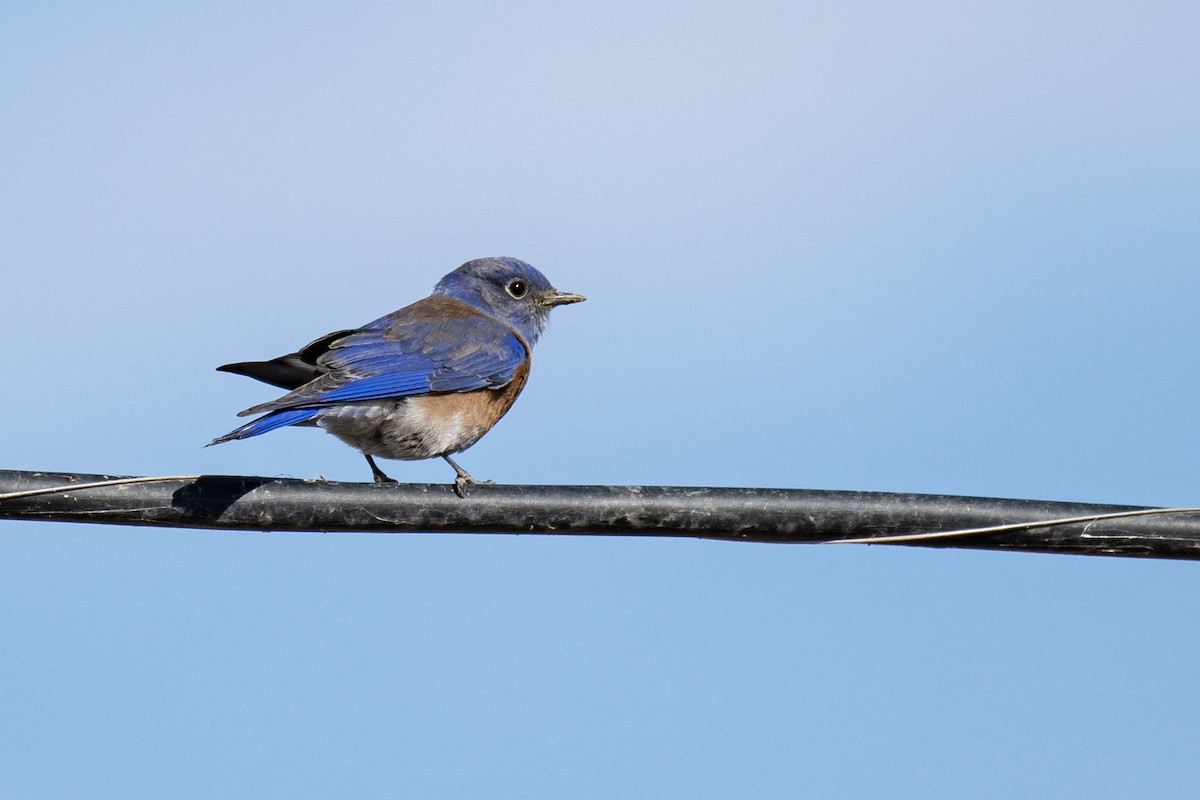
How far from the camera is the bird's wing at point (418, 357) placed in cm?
754

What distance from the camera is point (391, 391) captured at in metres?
7.88

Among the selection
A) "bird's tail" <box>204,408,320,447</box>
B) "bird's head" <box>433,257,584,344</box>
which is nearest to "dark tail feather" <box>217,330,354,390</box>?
"bird's tail" <box>204,408,320,447</box>

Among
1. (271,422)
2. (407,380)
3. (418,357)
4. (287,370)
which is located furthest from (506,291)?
(271,422)

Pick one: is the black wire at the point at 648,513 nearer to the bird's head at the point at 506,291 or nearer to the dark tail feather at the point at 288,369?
the dark tail feather at the point at 288,369

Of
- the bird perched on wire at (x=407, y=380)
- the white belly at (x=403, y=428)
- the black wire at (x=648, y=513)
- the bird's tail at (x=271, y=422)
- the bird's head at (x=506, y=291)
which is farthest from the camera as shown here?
the bird's head at (x=506, y=291)

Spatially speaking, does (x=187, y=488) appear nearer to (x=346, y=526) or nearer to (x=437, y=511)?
(x=346, y=526)

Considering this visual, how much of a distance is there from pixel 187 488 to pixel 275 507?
34 cm

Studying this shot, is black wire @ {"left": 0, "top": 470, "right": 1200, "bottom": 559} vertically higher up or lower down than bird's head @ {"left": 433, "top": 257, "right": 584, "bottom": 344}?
lower down

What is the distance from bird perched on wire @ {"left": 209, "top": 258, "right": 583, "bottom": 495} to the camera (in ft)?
24.6

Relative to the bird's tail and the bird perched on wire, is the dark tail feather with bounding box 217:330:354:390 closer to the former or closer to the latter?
the bird perched on wire

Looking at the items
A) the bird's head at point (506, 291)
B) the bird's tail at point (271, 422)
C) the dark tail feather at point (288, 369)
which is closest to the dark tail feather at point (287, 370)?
the dark tail feather at point (288, 369)

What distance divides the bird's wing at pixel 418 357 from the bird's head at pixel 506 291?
0.39m

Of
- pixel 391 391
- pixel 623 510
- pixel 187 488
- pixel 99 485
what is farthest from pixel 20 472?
pixel 391 391

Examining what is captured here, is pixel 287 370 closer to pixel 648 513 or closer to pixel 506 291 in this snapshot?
pixel 506 291
